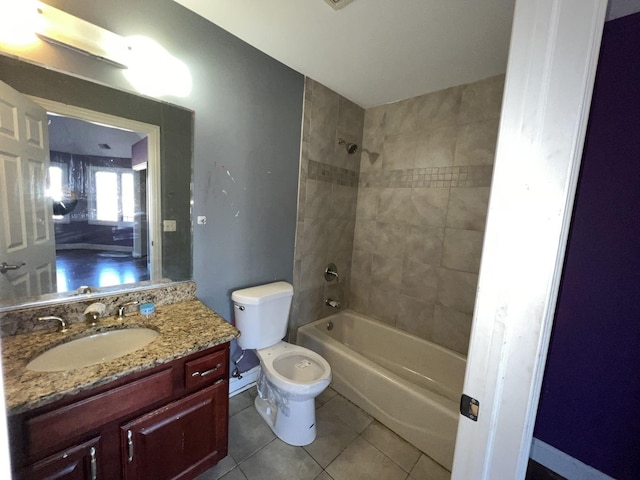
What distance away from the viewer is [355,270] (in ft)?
8.86

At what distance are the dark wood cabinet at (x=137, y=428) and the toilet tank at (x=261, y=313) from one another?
468 millimetres

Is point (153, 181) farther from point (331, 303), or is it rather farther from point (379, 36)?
point (331, 303)

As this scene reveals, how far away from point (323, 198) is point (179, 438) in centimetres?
179

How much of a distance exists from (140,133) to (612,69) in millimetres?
1816

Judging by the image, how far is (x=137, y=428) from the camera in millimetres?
1019

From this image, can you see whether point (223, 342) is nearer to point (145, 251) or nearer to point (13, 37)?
point (145, 251)

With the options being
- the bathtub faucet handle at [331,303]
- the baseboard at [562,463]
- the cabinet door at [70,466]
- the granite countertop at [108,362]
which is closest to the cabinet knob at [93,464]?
the cabinet door at [70,466]

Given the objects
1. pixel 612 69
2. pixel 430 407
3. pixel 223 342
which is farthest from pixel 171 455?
pixel 612 69

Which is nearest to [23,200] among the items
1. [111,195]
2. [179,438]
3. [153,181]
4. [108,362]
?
[111,195]

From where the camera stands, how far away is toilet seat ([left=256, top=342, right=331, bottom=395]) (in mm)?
1505

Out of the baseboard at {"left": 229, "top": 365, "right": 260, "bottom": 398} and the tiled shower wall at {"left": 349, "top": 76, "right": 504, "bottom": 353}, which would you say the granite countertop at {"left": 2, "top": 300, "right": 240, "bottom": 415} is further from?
the tiled shower wall at {"left": 349, "top": 76, "right": 504, "bottom": 353}

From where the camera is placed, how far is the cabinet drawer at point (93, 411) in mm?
814

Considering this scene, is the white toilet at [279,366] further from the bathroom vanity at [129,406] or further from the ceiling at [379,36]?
the ceiling at [379,36]

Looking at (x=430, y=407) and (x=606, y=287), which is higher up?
(x=606, y=287)
